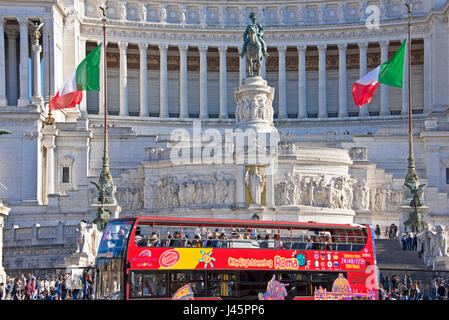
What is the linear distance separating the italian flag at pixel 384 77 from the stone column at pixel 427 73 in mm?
30956

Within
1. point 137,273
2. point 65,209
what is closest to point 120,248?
point 137,273

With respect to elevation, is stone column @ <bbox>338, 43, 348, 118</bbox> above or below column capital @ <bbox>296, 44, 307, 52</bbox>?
below

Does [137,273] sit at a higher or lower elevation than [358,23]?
lower

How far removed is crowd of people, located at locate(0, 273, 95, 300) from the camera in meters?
39.4

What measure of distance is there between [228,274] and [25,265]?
23458 millimetres

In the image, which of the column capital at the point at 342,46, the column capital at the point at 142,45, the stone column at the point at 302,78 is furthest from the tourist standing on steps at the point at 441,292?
the column capital at the point at 142,45

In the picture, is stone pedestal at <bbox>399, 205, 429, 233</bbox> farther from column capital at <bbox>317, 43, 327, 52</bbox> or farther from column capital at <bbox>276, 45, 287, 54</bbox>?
column capital at <bbox>276, 45, 287, 54</bbox>

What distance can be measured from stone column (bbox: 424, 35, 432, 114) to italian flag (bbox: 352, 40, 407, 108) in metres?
→ 31.0

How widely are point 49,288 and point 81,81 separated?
2026 centimetres

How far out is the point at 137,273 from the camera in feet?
103

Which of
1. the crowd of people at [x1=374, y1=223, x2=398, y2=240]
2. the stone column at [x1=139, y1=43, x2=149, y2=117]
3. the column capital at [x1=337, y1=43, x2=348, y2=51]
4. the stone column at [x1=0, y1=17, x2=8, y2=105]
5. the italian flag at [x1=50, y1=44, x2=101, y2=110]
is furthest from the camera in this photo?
the column capital at [x1=337, y1=43, x2=348, y2=51]

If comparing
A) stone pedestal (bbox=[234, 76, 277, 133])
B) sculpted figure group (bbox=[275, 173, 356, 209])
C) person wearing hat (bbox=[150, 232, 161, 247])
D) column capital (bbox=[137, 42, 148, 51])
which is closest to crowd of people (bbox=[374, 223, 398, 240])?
sculpted figure group (bbox=[275, 173, 356, 209])
